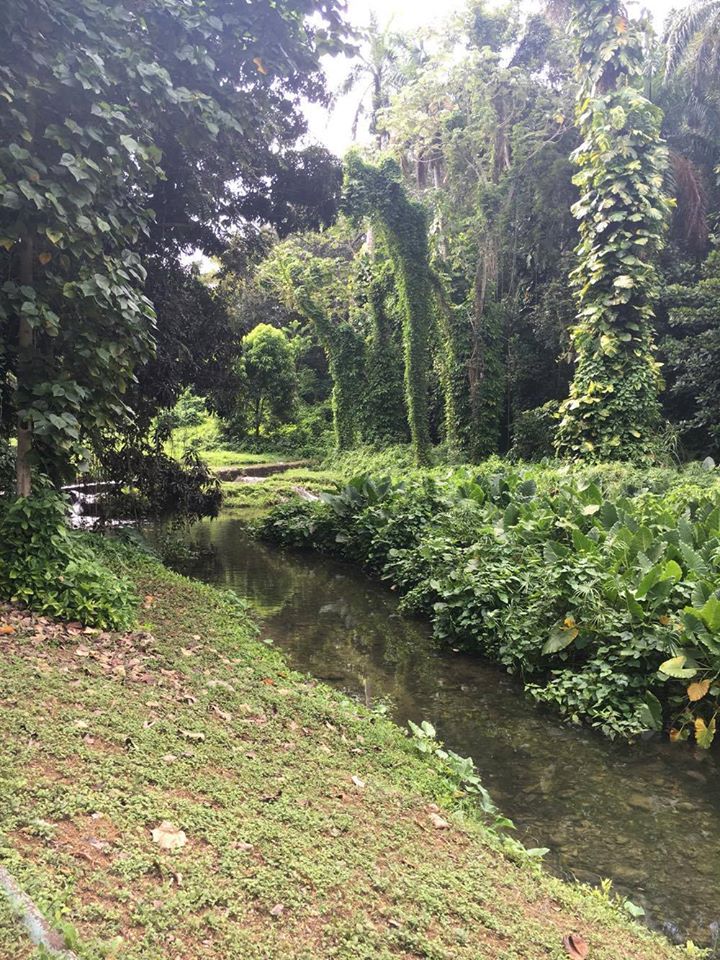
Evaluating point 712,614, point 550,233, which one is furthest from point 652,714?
point 550,233

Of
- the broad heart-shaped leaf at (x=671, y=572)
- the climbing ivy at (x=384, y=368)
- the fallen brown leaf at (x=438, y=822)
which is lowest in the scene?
the fallen brown leaf at (x=438, y=822)

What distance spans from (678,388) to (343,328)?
41.1ft

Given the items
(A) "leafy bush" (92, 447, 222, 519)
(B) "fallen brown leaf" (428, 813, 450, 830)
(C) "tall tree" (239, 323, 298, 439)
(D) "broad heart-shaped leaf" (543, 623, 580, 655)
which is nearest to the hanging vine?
(C) "tall tree" (239, 323, 298, 439)

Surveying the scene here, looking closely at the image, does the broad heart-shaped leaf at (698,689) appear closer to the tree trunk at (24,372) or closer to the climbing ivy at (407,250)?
the tree trunk at (24,372)

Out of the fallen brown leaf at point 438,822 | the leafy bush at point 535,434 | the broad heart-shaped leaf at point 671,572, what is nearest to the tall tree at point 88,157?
the fallen brown leaf at point 438,822

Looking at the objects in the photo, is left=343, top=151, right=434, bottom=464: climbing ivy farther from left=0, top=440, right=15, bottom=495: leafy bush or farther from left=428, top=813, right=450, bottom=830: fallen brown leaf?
left=428, top=813, right=450, bottom=830: fallen brown leaf

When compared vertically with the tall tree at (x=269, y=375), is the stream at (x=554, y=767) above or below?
below

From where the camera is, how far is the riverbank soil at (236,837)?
2.31 m

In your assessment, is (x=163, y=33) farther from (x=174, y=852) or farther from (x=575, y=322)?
(x=575, y=322)

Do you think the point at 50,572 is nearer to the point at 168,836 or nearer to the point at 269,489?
the point at 168,836

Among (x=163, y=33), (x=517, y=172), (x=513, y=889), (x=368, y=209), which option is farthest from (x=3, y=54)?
(x=517, y=172)

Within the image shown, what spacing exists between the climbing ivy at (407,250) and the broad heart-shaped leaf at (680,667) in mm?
14264

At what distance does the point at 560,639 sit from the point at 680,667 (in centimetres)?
104

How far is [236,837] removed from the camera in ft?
9.25
